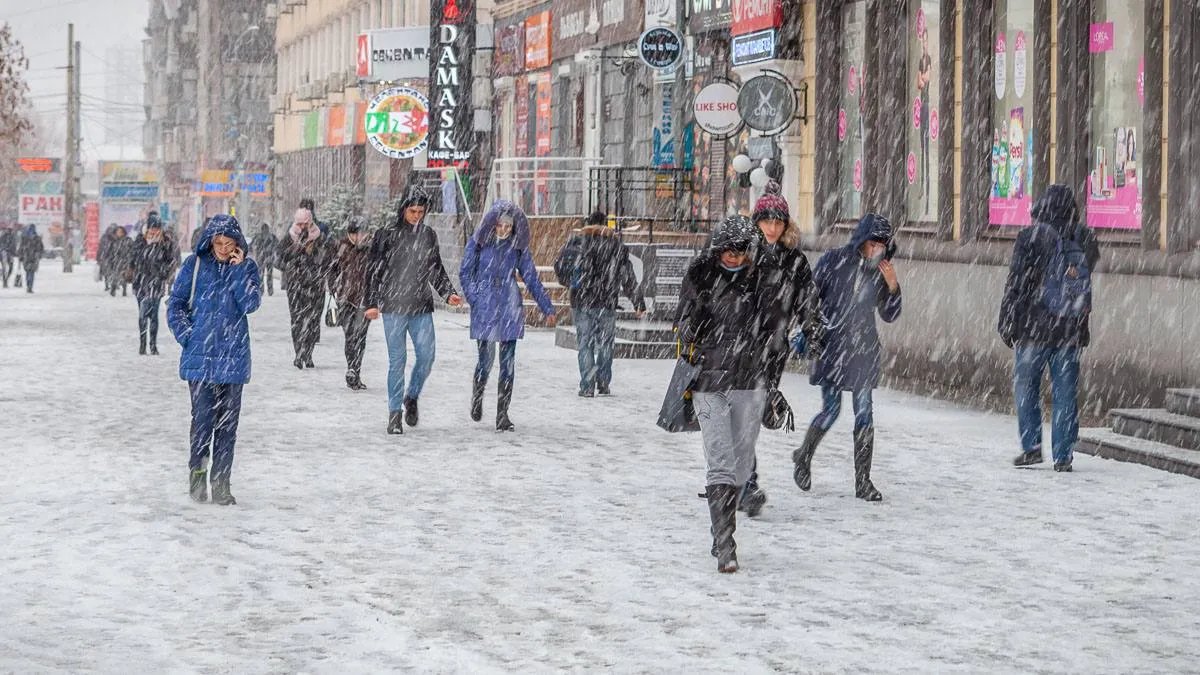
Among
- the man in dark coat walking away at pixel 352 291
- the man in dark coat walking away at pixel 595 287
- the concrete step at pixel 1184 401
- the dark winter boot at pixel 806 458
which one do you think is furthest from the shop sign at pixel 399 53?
the dark winter boot at pixel 806 458

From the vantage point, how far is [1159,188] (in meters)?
16.7

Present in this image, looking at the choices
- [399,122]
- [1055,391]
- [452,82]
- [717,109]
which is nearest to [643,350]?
[717,109]

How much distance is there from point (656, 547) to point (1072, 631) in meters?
2.57

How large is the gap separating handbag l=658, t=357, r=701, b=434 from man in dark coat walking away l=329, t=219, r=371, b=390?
10.2 meters

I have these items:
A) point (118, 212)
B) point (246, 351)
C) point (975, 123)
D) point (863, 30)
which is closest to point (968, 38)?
point (975, 123)

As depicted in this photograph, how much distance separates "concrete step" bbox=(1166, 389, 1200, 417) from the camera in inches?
563

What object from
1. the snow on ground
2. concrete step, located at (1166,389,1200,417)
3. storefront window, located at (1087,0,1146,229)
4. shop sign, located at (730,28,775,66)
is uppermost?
shop sign, located at (730,28,775,66)

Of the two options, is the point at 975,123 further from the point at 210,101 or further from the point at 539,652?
the point at 210,101

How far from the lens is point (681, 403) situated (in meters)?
9.62

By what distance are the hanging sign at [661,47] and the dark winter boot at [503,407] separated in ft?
48.3

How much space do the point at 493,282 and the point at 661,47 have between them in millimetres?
14776

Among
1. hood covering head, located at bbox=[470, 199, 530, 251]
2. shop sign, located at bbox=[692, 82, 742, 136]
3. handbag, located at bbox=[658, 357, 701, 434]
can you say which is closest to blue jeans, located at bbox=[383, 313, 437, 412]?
hood covering head, located at bbox=[470, 199, 530, 251]

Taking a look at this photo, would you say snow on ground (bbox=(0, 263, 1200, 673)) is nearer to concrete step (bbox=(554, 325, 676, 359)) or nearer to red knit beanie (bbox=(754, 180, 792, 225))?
red knit beanie (bbox=(754, 180, 792, 225))

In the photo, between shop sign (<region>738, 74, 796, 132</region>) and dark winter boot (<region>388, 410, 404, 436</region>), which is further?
shop sign (<region>738, 74, 796, 132</region>)
